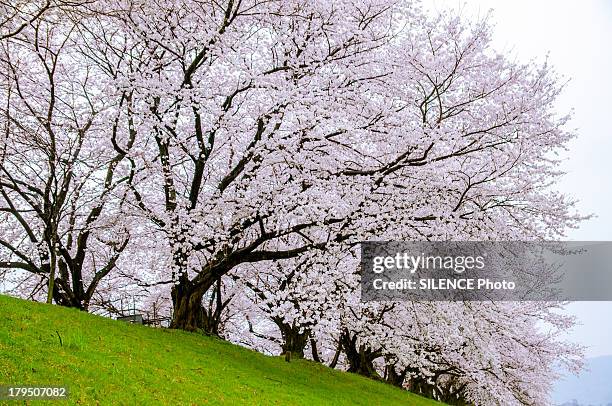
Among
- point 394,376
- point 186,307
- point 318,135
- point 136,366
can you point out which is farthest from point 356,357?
point 136,366

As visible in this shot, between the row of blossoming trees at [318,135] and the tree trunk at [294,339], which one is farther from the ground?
the row of blossoming trees at [318,135]

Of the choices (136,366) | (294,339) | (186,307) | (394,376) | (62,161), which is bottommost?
(136,366)

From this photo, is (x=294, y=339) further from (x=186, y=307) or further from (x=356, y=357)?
(x=186, y=307)

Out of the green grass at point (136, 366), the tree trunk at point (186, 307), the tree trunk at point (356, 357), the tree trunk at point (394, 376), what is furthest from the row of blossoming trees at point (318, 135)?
the tree trunk at point (394, 376)

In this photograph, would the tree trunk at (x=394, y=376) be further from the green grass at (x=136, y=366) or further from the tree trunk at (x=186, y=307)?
the tree trunk at (x=186, y=307)

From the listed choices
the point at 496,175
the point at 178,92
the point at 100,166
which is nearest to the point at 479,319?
→ the point at 496,175

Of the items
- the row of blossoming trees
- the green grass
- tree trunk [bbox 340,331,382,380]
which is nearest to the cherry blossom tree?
the row of blossoming trees

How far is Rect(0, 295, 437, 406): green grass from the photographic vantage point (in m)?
10.0

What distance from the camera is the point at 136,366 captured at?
1245 centimetres

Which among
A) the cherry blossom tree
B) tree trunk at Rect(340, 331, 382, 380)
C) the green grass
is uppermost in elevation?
the cherry blossom tree

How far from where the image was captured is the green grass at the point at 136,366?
1002 centimetres

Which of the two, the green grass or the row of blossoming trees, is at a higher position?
the row of blossoming trees

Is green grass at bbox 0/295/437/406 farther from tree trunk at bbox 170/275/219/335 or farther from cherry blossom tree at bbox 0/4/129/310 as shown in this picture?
cherry blossom tree at bbox 0/4/129/310

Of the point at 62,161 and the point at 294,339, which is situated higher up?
the point at 62,161
